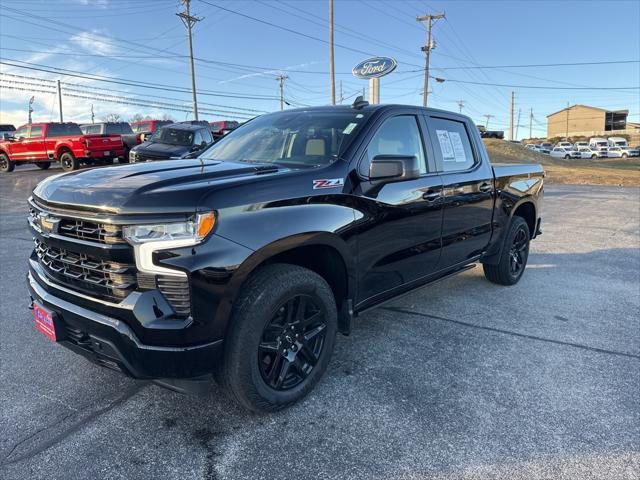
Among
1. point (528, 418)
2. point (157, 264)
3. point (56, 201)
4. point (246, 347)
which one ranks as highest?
point (56, 201)

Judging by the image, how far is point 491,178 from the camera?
4.65 m

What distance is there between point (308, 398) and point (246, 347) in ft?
2.36

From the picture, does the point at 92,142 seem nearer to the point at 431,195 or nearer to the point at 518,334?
the point at 431,195

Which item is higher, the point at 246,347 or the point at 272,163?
the point at 272,163

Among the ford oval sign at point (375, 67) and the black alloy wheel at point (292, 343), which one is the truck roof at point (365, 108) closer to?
the black alloy wheel at point (292, 343)

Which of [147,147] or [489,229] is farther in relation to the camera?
[147,147]

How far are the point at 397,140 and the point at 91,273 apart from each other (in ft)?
7.60

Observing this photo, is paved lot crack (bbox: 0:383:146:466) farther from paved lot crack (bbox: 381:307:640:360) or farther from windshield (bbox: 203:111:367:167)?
paved lot crack (bbox: 381:307:640:360)

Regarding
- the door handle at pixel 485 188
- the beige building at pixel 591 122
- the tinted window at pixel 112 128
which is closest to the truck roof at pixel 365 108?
the door handle at pixel 485 188

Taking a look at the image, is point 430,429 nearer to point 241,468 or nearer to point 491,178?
point 241,468

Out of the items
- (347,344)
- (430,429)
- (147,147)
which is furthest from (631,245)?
(147,147)

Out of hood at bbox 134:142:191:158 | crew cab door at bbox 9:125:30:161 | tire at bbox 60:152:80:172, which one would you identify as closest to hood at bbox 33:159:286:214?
hood at bbox 134:142:191:158

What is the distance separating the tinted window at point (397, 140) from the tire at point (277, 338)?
3.09 ft

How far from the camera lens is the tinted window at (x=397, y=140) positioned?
334 centimetres
